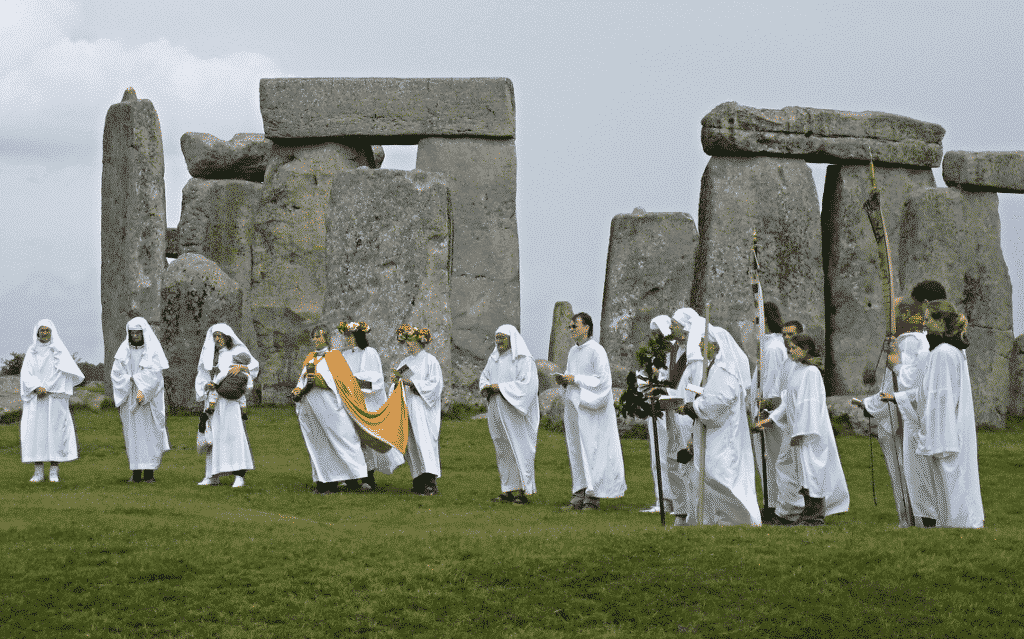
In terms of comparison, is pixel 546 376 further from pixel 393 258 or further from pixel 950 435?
pixel 950 435

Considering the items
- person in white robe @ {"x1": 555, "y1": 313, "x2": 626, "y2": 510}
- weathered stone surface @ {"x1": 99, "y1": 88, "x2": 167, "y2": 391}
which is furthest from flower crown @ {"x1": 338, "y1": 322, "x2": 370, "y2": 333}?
weathered stone surface @ {"x1": 99, "y1": 88, "x2": 167, "y2": 391}

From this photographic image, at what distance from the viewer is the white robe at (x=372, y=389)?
51.3ft

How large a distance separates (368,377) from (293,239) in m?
10.5

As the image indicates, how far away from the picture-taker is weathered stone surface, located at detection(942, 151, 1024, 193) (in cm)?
2283

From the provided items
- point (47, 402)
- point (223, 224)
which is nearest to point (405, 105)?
point (223, 224)

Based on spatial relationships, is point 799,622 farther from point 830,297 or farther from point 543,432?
point 830,297

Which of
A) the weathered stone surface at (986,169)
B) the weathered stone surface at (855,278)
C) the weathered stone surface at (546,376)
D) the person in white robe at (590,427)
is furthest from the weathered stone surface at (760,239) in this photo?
the person in white robe at (590,427)

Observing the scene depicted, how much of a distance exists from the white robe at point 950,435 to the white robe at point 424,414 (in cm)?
592

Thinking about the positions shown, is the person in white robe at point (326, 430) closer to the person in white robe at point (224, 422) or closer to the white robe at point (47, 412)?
the person in white robe at point (224, 422)

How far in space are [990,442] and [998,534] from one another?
10.2 meters

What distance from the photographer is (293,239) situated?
83.9 feet

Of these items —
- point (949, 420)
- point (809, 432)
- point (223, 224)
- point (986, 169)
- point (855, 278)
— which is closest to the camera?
point (949, 420)

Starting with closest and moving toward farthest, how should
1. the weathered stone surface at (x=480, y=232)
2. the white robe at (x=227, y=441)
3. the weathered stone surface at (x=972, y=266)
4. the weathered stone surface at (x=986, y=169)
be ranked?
the white robe at (x=227, y=441), the weathered stone surface at (x=972, y=266), the weathered stone surface at (x=986, y=169), the weathered stone surface at (x=480, y=232)

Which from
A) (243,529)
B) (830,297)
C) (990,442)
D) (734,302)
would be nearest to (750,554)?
(243,529)
